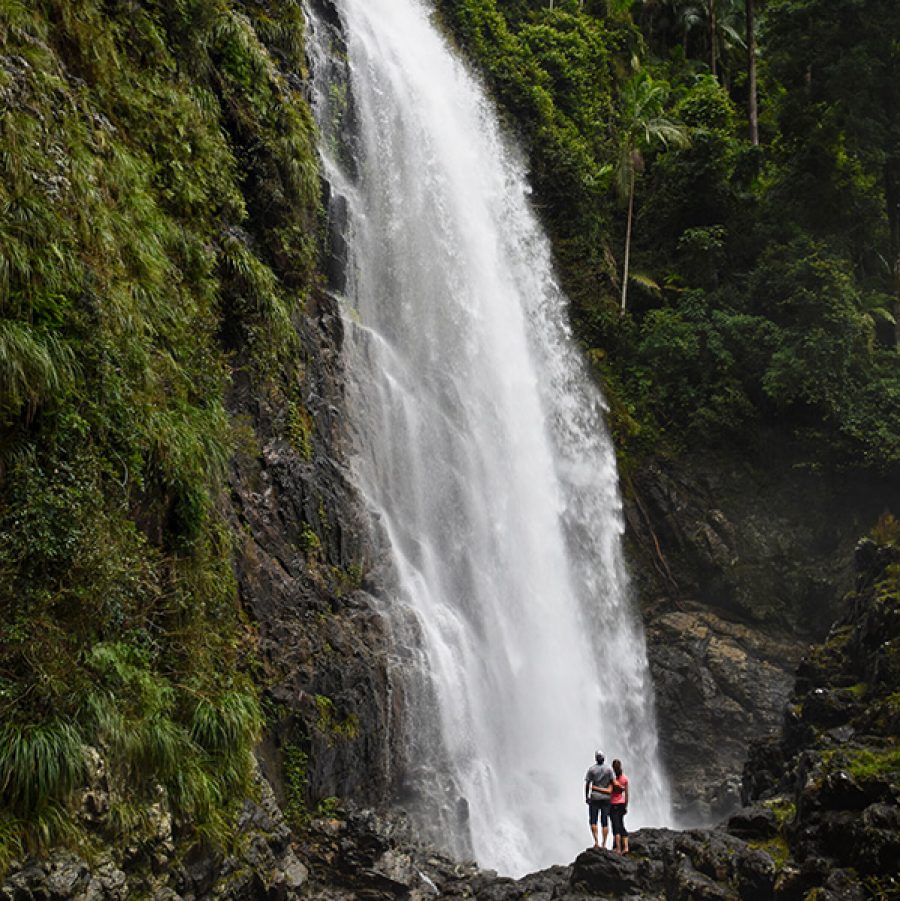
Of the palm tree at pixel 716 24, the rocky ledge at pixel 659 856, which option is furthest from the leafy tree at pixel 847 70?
the palm tree at pixel 716 24

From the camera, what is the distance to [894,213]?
2089 cm

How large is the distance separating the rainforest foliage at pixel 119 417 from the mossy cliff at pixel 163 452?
0.02 meters

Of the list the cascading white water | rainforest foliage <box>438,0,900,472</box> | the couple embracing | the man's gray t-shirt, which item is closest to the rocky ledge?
the couple embracing

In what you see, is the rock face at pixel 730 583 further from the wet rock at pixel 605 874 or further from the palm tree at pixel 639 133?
the wet rock at pixel 605 874

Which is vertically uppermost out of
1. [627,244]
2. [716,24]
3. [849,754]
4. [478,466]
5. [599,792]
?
[716,24]

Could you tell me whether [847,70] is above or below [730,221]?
above

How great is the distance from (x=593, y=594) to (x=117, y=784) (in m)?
14.0

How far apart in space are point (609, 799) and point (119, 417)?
24.4ft

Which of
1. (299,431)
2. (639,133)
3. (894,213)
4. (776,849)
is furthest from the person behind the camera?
(639,133)

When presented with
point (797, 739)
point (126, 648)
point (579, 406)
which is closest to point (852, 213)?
point (579, 406)

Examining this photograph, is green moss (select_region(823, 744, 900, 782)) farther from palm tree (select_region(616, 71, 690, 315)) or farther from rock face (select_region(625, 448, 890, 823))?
palm tree (select_region(616, 71, 690, 315))

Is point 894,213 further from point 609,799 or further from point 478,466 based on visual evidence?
point 609,799

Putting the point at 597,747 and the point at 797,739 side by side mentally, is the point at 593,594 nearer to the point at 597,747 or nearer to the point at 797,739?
the point at 597,747

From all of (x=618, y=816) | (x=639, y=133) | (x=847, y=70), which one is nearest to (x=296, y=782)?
(x=618, y=816)
